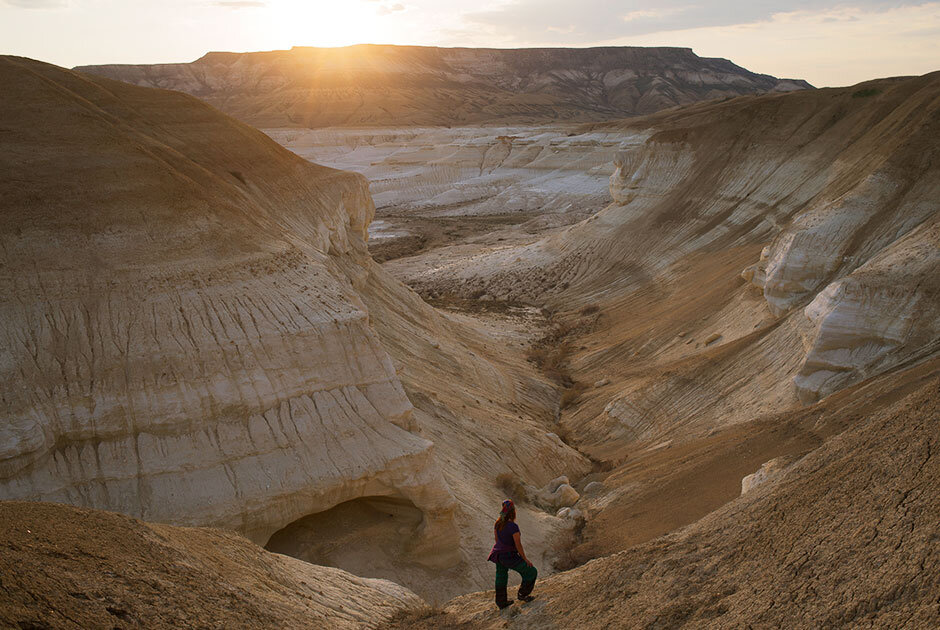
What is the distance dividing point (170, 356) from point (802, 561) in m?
8.04

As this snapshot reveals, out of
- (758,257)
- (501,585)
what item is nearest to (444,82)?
(758,257)

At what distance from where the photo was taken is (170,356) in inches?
383

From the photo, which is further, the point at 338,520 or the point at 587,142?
the point at 587,142

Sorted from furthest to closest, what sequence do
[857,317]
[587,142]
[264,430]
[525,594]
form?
[587,142] → [857,317] → [264,430] → [525,594]

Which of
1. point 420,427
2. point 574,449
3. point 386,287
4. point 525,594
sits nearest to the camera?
point 525,594

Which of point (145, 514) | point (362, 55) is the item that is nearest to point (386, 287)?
point (145, 514)

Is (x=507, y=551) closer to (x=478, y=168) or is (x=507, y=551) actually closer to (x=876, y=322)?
(x=876, y=322)

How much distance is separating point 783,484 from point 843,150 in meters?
20.2

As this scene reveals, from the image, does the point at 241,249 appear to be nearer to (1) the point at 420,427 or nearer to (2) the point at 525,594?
(1) the point at 420,427

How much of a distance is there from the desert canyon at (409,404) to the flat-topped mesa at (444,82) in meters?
85.0

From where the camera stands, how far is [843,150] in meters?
23.8

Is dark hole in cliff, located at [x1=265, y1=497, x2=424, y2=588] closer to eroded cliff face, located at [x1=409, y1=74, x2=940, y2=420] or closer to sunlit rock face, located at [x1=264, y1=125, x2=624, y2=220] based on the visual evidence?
eroded cliff face, located at [x1=409, y1=74, x2=940, y2=420]

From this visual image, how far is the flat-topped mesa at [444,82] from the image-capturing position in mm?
109062

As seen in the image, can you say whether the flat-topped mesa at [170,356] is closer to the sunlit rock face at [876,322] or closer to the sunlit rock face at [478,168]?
the sunlit rock face at [876,322]
